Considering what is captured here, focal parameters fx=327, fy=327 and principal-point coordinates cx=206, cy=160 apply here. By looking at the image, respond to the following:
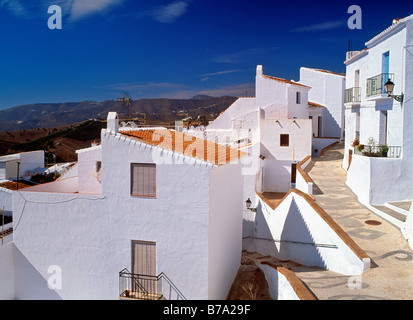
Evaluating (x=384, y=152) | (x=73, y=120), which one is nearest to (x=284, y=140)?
(x=384, y=152)

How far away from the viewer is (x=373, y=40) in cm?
1488

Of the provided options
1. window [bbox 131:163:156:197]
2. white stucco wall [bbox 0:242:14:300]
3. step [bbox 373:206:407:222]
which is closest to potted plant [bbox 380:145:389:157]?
step [bbox 373:206:407:222]

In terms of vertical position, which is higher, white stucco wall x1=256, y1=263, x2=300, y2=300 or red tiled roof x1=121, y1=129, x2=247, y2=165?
red tiled roof x1=121, y1=129, x2=247, y2=165

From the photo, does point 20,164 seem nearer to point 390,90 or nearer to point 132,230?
point 132,230

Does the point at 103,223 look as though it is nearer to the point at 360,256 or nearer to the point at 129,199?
the point at 129,199

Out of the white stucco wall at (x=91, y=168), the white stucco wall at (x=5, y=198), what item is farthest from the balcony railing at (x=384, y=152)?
the white stucco wall at (x=5, y=198)

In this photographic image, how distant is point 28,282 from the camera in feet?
35.8

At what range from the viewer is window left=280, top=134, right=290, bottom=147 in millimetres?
23156

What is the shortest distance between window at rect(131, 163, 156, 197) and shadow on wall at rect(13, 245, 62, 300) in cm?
448

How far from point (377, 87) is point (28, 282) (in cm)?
1556

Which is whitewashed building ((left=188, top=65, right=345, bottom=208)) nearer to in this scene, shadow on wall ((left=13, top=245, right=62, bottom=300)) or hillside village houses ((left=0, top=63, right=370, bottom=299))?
hillside village houses ((left=0, top=63, right=370, bottom=299))

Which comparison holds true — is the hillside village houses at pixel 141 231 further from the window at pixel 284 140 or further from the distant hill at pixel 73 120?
the distant hill at pixel 73 120

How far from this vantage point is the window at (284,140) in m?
23.2
